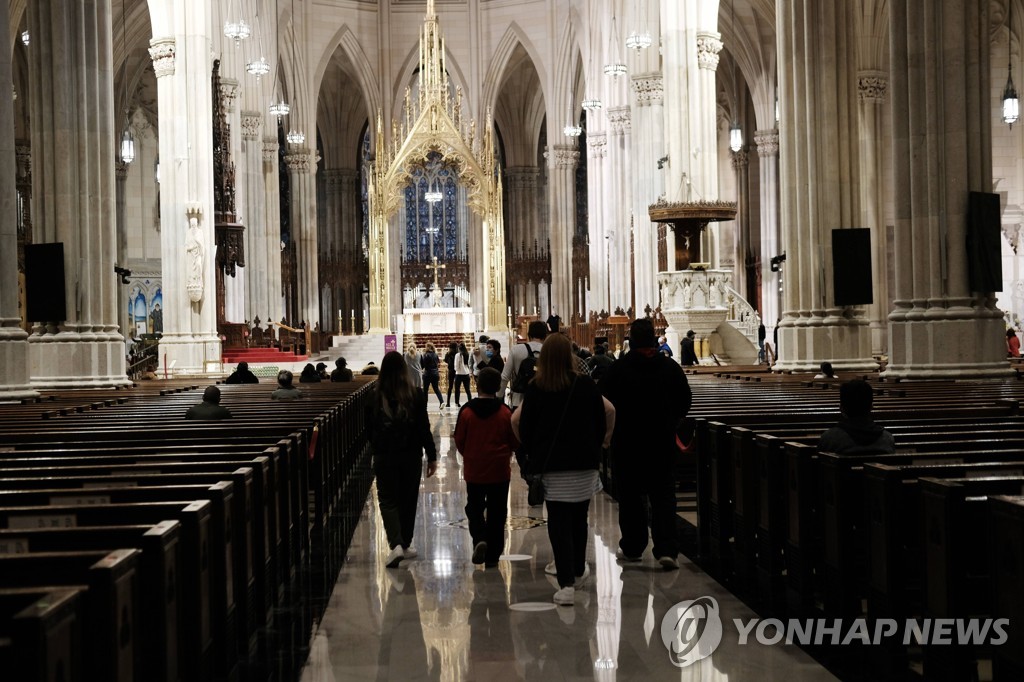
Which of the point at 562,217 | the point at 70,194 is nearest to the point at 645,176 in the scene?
the point at 562,217

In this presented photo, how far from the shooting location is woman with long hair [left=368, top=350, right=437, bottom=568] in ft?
23.3

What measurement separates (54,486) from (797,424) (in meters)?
4.49

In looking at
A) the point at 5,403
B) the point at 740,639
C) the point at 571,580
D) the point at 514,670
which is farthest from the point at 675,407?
the point at 5,403

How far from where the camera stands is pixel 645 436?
265 inches

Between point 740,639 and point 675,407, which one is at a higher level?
point 675,407

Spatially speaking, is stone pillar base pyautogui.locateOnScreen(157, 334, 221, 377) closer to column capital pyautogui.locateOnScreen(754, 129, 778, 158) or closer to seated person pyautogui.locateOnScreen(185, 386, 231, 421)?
seated person pyautogui.locateOnScreen(185, 386, 231, 421)

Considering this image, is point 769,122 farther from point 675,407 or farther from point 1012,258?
point 675,407

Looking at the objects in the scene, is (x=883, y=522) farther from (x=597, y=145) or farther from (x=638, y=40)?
(x=597, y=145)

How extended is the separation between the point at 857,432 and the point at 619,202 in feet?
96.9

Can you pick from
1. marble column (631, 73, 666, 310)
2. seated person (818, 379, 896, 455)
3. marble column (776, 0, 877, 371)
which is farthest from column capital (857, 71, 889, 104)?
seated person (818, 379, 896, 455)

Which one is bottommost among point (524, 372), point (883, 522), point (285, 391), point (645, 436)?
point (883, 522)

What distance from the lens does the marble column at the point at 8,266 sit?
38.6 ft

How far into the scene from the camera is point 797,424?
Answer: 7086 millimetres

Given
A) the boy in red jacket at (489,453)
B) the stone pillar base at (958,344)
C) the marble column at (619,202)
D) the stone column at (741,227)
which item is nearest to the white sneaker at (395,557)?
the boy in red jacket at (489,453)
